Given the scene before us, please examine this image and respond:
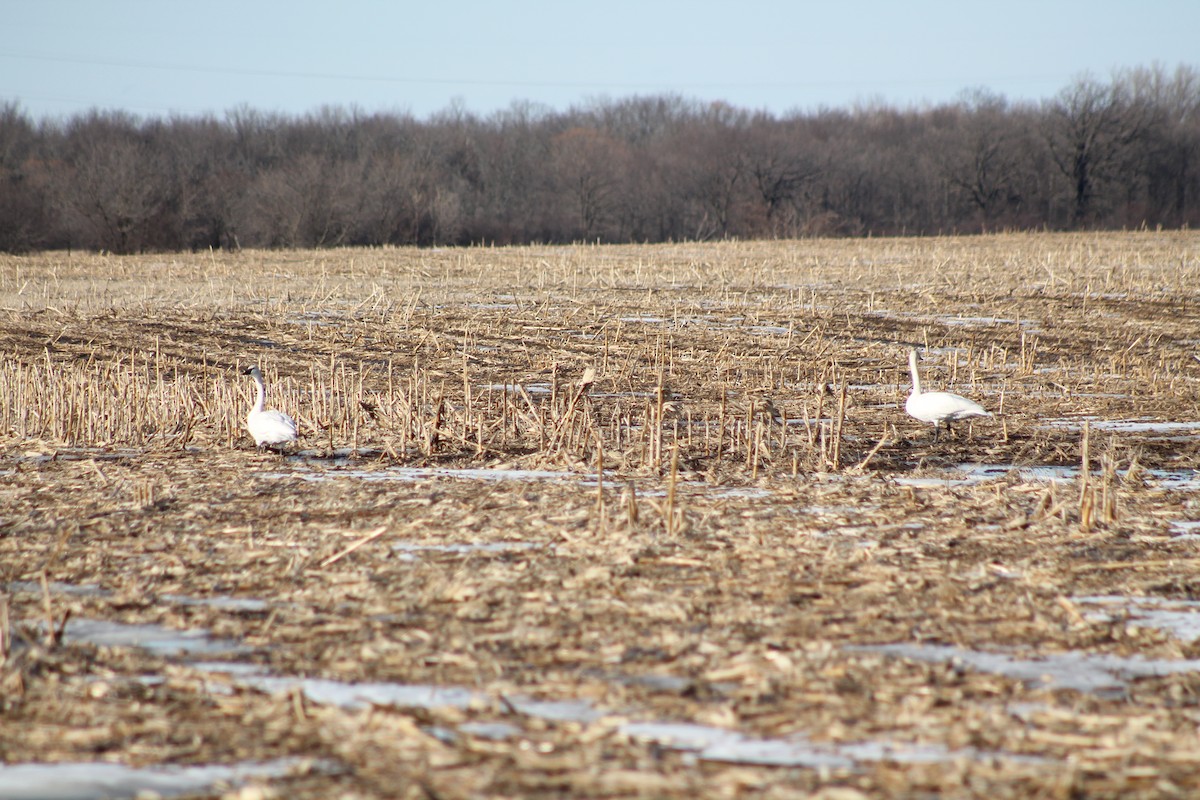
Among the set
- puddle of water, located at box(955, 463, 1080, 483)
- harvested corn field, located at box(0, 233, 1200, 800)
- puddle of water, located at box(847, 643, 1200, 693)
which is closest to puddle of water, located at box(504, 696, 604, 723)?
harvested corn field, located at box(0, 233, 1200, 800)

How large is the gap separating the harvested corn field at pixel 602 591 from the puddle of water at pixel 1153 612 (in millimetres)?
28

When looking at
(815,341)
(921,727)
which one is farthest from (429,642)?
(815,341)

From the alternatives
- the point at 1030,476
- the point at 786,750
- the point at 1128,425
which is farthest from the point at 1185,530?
the point at 1128,425

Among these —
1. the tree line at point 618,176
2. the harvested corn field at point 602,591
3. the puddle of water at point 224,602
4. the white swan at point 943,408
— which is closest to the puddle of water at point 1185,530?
the harvested corn field at point 602,591

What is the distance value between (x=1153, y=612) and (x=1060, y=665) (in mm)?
942

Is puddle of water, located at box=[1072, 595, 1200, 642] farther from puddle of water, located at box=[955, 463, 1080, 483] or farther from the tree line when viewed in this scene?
the tree line

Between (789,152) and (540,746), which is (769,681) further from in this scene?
(789,152)

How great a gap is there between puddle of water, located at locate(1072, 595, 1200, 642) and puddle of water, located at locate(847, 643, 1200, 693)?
389 mm

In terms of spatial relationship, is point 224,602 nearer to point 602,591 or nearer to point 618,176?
point 602,591

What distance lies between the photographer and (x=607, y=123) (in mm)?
96438

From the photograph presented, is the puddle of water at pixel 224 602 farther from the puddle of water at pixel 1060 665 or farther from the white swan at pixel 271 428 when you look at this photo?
the white swan at pixel 271 428

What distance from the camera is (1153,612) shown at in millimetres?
4867

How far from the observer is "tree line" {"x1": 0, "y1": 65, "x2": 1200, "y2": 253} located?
157 feet

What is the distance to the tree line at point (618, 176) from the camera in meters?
47.9
